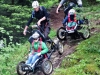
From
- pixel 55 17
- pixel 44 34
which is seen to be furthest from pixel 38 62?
pixel 55 17

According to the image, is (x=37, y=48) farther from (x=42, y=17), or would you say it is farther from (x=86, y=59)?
(x=86, y=59)

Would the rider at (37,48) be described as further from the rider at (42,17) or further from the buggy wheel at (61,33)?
the buggy wheel at (61,33)

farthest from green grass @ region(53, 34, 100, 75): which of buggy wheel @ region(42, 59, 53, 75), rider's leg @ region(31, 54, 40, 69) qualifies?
rider's leg @ region(31, 54, 40, 69)

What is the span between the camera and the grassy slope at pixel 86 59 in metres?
7.83

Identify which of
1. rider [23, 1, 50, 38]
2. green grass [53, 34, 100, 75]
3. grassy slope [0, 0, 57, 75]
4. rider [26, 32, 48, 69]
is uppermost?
rider [23, 1, 50, 38]

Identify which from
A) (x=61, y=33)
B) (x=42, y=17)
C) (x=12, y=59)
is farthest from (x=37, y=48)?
(x=12, y=59)

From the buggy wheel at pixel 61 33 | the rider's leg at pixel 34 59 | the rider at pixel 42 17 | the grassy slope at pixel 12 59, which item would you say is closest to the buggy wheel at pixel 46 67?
the rider's leg at pixel 34 59

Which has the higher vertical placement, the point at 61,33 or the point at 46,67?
the point at 61,33

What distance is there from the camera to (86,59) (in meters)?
8.55

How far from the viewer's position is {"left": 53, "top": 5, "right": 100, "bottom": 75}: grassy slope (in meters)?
7.83

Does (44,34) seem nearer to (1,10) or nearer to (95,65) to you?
(95,65)

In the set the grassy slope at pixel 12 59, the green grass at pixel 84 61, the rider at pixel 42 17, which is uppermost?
the rider at pixel 42 17

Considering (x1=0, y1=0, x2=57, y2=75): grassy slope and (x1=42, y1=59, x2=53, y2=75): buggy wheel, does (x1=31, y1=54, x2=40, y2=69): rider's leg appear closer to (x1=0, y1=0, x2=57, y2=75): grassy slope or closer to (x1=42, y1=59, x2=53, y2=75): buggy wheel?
(x1=42, y1=59, x2=53, y2=75): buggy wheel

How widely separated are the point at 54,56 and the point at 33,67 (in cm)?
213
